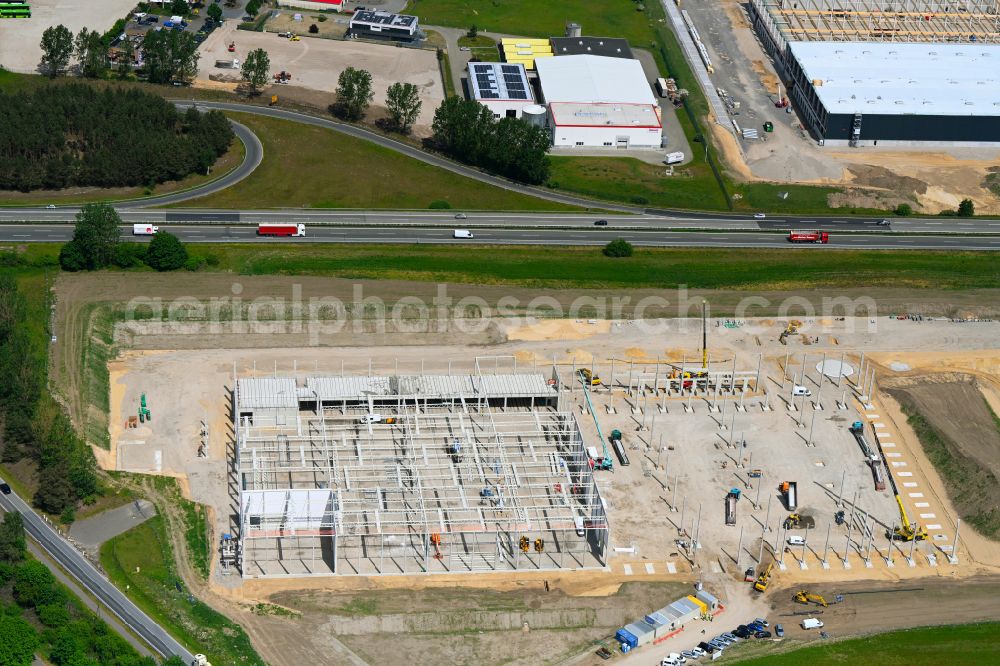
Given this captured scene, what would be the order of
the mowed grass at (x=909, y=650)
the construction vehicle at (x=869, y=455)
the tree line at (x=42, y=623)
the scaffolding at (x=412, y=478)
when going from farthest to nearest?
the construction vehicle at (x=869, y=455)
the scaffolding at (x=412, y=478)
the mowed grass at (x=909, y=650)
the tree line at (x=42, y=623)

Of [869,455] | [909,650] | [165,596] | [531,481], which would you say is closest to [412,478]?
[531,481]

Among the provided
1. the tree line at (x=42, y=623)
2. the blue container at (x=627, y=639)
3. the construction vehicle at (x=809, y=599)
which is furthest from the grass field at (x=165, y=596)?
the construction vehicle at (x=809, y=599)

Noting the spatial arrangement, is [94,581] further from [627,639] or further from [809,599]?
[809,599]

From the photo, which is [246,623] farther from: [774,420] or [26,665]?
[774,420]

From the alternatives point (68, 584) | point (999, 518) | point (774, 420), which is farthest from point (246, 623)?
point (999, 518)

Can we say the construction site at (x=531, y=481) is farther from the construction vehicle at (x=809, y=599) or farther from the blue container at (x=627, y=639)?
the blue container at (x=627, y=639)

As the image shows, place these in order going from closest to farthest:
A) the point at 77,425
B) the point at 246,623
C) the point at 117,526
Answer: the point at 246,623 → the point at 117,526 → the point at 77,425
